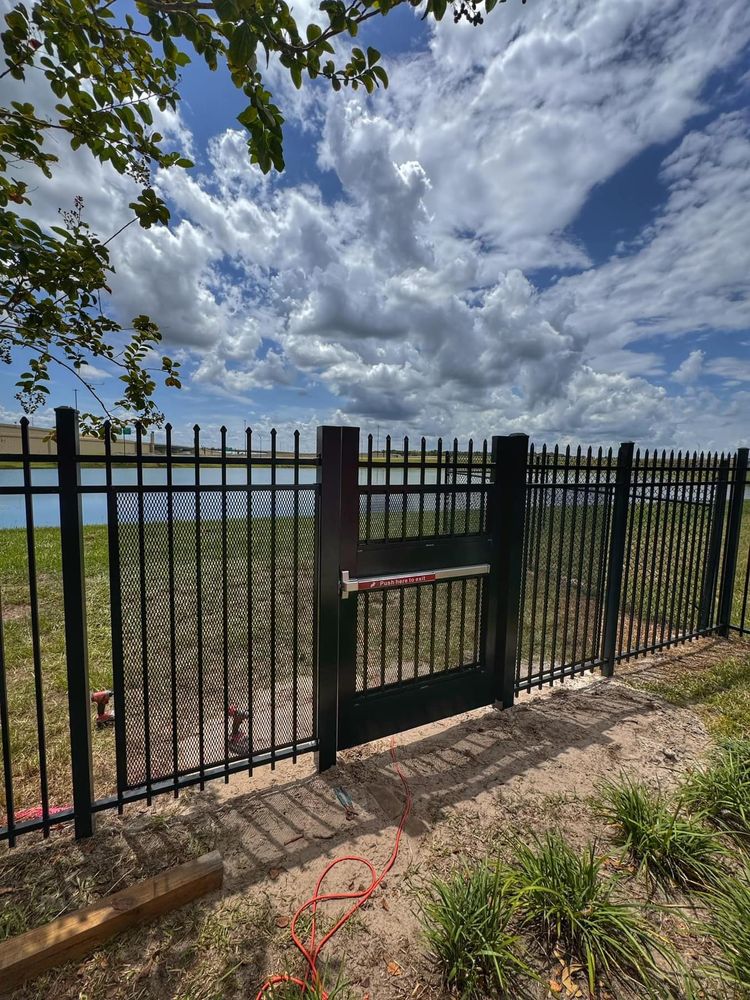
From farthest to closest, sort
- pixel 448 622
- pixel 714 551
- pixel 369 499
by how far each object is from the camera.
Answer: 1. pixel 714 551
2. pixel 448 622
3. pixel 369 499

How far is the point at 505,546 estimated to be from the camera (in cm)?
395

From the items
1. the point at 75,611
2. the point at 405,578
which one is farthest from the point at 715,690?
the point at 75,611

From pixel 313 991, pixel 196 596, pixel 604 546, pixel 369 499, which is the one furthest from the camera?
pixel 604 546

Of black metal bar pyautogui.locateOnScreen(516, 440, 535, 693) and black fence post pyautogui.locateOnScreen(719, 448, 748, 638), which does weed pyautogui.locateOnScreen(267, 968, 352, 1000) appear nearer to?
black metal bar pyautogui.locateOnScreen(516, 440, 535, 693)

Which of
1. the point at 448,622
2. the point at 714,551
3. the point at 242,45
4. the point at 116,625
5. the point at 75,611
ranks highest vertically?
the point at 242,45

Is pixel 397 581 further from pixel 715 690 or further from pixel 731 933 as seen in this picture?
pixel 715 690

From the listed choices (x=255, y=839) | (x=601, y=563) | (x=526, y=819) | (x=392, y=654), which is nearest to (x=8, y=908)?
(x=255, y=839)

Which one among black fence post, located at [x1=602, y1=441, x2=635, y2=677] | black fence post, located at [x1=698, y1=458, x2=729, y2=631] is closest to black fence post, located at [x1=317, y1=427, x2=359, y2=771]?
black fence post, located at [x1=602, y1=441, x2=635, y2=677]

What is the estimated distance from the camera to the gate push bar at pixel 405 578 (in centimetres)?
319

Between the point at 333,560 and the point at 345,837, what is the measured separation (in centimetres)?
167

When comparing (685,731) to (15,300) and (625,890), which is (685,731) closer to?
(625,890)

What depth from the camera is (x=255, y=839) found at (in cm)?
267

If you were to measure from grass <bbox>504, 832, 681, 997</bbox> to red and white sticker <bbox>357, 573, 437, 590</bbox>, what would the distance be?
5.62 feet

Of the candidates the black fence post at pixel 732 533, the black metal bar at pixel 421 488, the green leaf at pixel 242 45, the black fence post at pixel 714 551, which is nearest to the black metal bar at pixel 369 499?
the black metal bar at pixel 421 488
